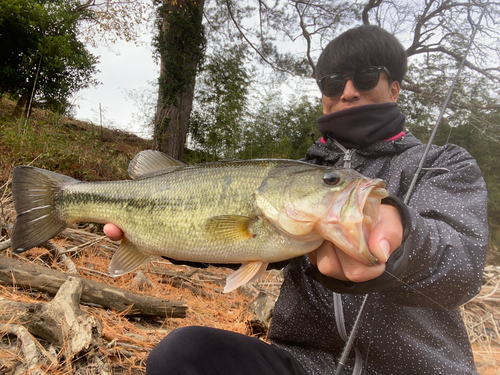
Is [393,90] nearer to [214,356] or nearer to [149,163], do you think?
[149,163]

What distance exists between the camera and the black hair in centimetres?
192

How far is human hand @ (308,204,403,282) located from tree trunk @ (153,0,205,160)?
5.93 metres

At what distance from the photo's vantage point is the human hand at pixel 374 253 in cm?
90

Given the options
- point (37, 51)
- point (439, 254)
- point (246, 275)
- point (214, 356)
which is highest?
point (37, 51)

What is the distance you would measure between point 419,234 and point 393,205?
0.11 metres

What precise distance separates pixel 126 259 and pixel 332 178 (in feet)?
3.90

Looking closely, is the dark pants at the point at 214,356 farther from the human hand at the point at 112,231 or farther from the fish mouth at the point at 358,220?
the fish mouth at the point at 358,220

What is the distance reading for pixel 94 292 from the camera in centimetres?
257

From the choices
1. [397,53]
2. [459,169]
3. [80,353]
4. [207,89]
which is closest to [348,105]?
[397,53]

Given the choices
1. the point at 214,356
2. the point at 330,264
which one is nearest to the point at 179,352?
the point at 214,356

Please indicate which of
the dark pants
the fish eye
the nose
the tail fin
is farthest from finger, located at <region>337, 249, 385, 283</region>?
the tail fin

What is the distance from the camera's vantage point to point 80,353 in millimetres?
1774

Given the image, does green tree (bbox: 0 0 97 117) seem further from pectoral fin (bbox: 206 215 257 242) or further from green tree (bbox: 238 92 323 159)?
pectoral fin (bbox: 206 215 257 242)

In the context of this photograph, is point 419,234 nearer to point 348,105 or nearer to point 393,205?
point 393,205
